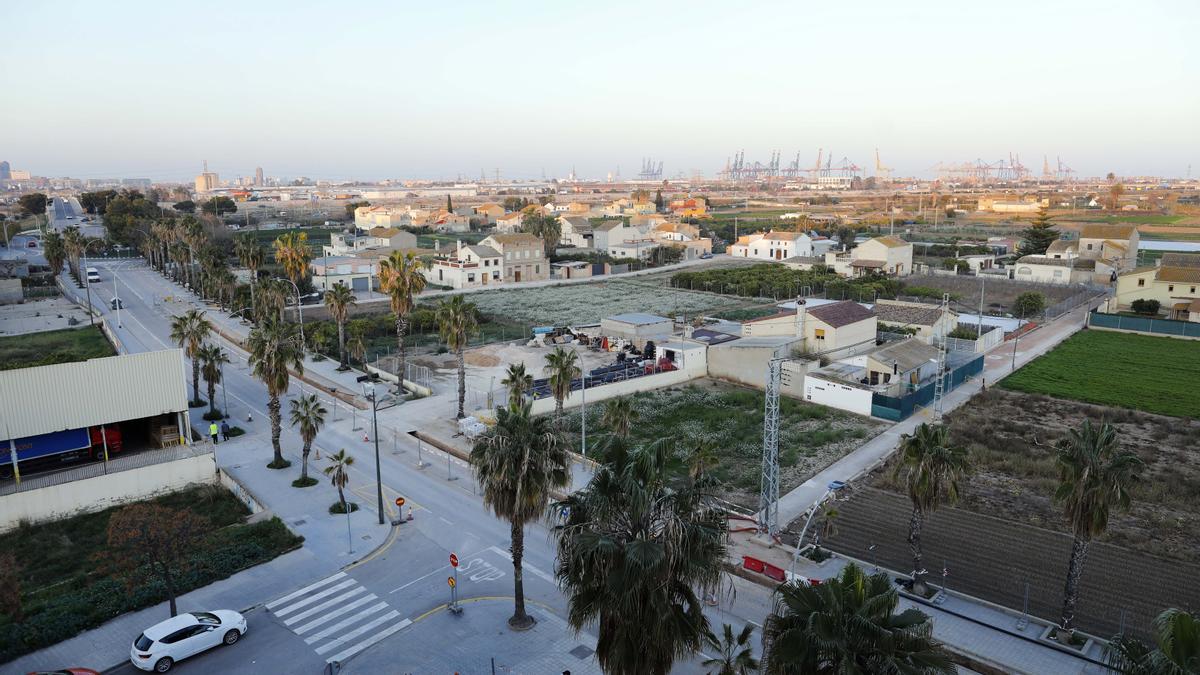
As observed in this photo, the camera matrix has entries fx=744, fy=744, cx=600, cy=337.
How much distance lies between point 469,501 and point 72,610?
1207cm

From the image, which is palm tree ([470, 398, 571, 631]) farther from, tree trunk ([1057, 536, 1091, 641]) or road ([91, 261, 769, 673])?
tree trunk ([1057, 536, 1091, 641])

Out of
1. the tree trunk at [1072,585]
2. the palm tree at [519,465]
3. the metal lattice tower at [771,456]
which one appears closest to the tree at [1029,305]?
the metal lattice tower at [771,456]

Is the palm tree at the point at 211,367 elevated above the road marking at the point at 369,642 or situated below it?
above

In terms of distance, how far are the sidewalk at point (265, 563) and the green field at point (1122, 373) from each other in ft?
121

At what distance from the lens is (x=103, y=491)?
2644 centimetres

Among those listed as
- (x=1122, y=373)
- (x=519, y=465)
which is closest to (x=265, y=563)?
(x=519, y=465)

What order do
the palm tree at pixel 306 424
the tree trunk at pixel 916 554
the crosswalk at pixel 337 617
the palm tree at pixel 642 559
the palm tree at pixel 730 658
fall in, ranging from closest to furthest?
the palm tree at pixel 642 559 < the palm tree at pixel 730 658 < the crosswalk at pixel 337 617 < the tree trunk at pixel 916 554 < the palm tree at pixel 306 424

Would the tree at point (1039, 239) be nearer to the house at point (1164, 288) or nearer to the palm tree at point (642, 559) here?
the house at point (1164, 288)

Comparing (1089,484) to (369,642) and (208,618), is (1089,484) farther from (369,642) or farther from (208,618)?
(208,618)

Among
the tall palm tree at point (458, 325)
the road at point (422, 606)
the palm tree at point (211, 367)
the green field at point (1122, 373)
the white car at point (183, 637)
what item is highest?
the tall palm tree at point (458, 325)

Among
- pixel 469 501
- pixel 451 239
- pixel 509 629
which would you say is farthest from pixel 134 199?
pixel 509 629

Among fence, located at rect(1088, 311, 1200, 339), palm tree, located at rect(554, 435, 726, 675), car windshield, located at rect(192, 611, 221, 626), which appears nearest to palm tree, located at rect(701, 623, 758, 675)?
palm tree, located at rect(554, 435, 726, 675)

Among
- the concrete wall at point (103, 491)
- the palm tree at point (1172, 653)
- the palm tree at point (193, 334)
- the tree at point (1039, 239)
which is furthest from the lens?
the tree at point (1039, 239)

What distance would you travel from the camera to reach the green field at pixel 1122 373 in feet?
130
